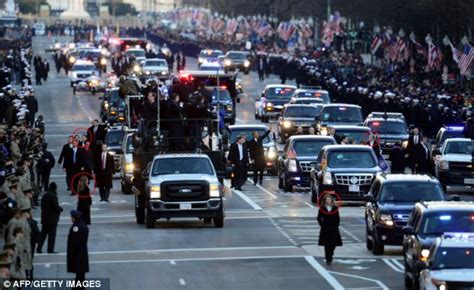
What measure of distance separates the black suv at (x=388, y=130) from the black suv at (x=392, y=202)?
23.8m

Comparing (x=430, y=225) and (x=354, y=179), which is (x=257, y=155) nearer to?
(x=354, y=179)

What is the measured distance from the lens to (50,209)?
31750 mm

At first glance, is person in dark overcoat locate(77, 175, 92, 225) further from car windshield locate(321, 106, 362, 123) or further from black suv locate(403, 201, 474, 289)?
car windshield locate(321, 106, 362, 123)

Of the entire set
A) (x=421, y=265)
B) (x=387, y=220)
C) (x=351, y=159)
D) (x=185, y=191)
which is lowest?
(x=351, y=159)

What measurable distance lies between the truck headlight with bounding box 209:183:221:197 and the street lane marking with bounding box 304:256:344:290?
198 inches

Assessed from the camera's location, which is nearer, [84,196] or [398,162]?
[84,196]

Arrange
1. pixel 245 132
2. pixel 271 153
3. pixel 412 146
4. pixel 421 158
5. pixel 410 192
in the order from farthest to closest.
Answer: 1. pixel 245 132
2. pixel 271 153
3. pixel 412 146
4. pixel 421 158
5. pixel 410 192

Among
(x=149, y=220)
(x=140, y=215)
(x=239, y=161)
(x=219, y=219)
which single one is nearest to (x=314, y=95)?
(x=239, y=161)

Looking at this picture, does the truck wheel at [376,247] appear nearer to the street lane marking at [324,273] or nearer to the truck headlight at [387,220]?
the truck headlight at [387,220]

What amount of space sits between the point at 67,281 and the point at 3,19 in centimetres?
13237

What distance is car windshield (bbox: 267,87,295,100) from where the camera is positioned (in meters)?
74.2

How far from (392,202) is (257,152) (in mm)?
16970

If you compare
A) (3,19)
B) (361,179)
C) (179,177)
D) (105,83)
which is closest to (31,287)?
(179,177)

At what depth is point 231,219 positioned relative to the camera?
128 ft
